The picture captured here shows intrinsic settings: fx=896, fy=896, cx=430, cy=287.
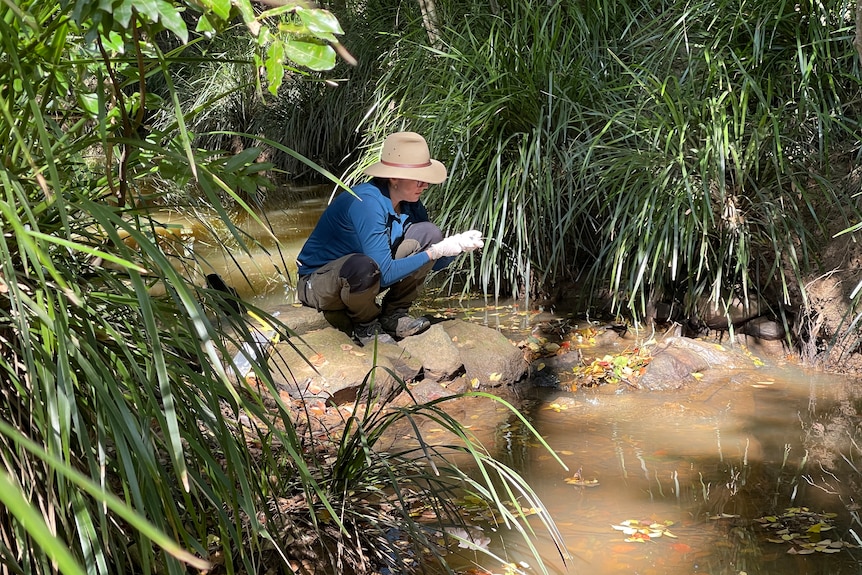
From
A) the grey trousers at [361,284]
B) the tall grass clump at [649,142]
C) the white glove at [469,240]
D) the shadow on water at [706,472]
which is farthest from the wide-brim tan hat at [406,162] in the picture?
the shadow on water at [706,472]

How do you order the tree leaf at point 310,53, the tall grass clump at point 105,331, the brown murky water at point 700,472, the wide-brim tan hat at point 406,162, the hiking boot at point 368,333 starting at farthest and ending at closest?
the hiking boot at point 368,333, the wide-brim tan hat at point 406,162, the brown murky water at point 700,472, the tree leaf at point 310,53, the tall grass clump at point 105,331

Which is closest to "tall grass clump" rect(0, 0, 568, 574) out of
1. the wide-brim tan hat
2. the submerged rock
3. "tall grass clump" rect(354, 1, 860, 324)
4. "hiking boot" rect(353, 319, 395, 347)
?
the submerged rock

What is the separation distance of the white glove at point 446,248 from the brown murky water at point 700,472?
69cm

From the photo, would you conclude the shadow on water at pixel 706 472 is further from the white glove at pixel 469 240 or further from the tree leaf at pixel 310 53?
the tree leaf at pixel 310 53

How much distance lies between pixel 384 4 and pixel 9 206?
6.54m

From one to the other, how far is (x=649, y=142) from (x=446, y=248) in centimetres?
102

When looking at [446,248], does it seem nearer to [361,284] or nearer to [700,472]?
[361,284]

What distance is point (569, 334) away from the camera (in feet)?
14.1

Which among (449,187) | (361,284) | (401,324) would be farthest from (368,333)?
(449,187)

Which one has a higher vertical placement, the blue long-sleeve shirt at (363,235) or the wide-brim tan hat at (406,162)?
the wide-brim tan hat at (406,162)

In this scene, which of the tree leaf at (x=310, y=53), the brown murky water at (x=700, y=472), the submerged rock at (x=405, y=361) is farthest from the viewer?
the submerged rock at (x=405, y=361)

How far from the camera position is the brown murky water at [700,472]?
240 cm

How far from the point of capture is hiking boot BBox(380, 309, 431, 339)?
13.6 ft

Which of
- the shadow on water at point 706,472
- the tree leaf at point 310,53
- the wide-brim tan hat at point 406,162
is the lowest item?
the shadow on water at point 706,472
